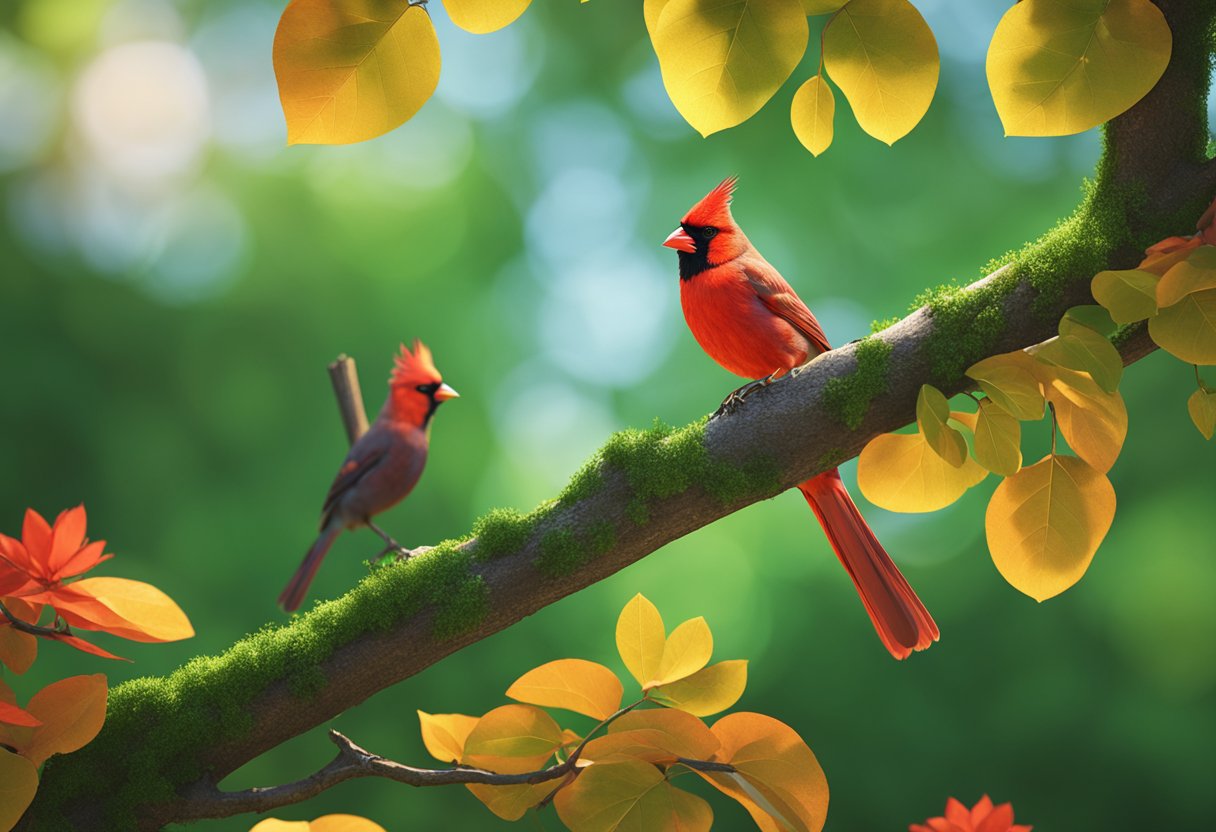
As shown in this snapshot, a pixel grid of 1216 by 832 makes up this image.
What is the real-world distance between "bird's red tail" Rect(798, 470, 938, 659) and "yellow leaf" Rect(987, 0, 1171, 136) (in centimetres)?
58

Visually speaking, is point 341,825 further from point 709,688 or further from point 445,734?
point 709,688

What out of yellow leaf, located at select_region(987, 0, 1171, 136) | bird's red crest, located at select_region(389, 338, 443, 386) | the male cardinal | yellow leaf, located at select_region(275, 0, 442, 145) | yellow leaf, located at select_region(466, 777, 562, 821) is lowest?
the male cardinal

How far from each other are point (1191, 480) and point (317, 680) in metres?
4.13

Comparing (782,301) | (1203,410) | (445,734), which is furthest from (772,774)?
(782,301)

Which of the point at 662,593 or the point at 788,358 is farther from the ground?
the point at 788,358

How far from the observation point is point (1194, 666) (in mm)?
3967

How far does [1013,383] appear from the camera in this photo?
0.76 m

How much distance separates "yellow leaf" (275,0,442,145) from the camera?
0.50 meters

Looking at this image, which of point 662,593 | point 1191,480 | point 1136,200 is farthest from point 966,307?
point 1191,480

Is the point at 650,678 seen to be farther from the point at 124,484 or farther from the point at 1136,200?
the point at 124,484

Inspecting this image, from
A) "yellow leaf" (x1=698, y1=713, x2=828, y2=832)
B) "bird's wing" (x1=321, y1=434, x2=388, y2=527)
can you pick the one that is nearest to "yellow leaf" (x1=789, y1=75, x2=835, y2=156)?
"yellow leaf" (x1=698, y1=713, x2=828, y2=832)

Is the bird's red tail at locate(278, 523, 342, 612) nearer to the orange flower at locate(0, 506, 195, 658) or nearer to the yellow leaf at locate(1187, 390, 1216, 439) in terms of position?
the orange flower at locate(0, 506, 195, 658)

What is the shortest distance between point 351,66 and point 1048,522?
1.86ft

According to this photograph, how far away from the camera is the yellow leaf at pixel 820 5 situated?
57 centimetres
